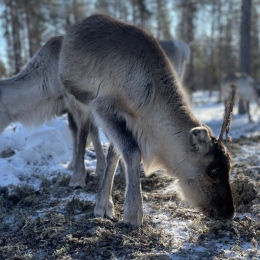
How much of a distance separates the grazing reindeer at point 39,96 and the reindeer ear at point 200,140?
2.11m

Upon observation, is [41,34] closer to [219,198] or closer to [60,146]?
[60,146]

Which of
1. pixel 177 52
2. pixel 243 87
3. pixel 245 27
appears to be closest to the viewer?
pixel 177 52

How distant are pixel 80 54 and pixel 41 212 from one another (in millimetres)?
1784

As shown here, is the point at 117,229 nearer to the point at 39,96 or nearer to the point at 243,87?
the point at 39,96

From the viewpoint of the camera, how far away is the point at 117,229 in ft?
11.1

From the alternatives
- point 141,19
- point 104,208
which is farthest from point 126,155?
point 141,19

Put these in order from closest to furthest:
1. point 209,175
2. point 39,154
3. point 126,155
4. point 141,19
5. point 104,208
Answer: point 209,175 < point 126,155 < point 104,208 < point 39,154 < point 141,19

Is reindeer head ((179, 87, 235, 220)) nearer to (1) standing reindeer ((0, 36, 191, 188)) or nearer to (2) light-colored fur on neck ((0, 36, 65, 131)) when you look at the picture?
(1) standing reindeer ((0, 36, 191, 188))

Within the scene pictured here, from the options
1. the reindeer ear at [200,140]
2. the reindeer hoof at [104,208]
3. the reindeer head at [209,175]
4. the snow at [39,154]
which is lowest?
the snow at [39,154]

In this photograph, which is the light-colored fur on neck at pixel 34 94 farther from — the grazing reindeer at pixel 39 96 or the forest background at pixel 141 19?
the forest background at pixel 141 19

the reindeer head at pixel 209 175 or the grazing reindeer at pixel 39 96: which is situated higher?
the grazing reindeer at pixel 39 96

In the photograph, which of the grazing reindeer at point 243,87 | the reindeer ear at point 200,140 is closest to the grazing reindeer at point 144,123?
the reindeer ear at point 200,140

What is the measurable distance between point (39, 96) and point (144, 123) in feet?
6.44

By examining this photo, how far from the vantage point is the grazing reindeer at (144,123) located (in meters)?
3.39
